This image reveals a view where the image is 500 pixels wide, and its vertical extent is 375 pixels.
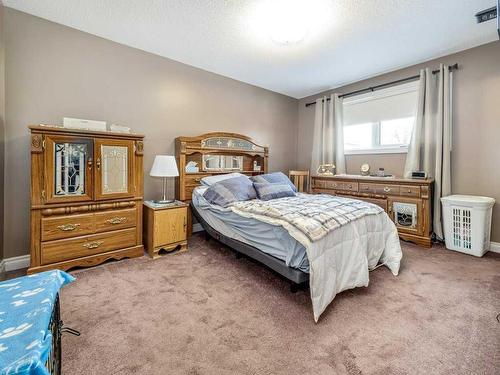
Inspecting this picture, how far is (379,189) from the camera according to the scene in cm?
344

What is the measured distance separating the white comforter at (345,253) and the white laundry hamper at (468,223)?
1.15 m

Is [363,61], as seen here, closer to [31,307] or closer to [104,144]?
[104,144]

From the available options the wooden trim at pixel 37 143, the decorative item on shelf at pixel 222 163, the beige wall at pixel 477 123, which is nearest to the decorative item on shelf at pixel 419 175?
the beige wall at pixel 477 123

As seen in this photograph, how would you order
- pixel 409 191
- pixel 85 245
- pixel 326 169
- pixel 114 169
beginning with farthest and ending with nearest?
1. pixel 326 169
2. pixel 409 191
3. pixel 114 169
4. pixel 85 245

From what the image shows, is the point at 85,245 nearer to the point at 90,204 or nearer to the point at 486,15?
the point at 90,204

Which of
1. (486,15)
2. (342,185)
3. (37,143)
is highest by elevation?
(486,15)

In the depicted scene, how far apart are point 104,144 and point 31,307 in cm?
205

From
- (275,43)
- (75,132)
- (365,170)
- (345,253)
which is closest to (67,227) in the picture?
(75,132)

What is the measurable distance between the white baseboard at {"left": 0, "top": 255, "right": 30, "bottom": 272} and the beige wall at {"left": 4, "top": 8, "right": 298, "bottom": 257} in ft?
0.19

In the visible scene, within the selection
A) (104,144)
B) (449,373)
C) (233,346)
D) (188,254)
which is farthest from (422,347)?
(104,144)

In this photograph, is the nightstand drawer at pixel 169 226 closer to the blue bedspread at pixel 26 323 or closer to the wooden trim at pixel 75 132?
the wooden trim at pixel 75 132

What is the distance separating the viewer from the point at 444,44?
9.59 feet

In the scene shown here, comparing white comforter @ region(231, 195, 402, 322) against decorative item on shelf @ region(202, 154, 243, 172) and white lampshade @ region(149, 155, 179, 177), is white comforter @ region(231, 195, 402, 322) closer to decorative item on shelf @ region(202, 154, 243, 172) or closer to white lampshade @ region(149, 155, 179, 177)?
white lampshade @ region(149, 155, 179, 177)

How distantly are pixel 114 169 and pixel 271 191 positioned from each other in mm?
1787
